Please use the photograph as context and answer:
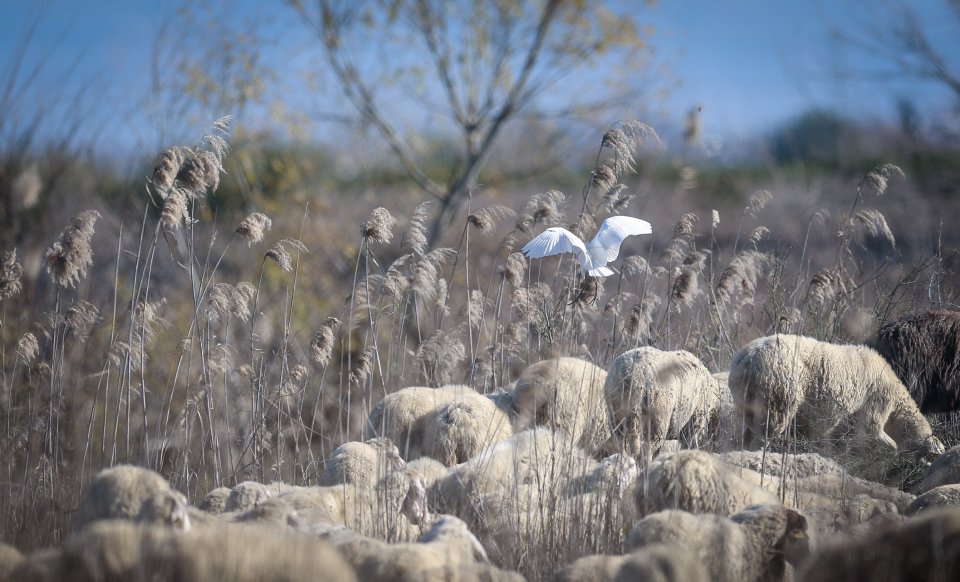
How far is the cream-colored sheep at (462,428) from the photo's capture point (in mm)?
5188

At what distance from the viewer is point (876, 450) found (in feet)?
17.2

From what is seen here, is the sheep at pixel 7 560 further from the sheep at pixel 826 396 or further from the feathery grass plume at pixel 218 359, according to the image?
the sheep at pixel 826 396

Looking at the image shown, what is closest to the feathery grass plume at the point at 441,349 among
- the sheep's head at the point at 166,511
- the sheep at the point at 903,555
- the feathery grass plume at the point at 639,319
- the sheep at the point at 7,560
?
the feathery grass plume at the point at 639,319

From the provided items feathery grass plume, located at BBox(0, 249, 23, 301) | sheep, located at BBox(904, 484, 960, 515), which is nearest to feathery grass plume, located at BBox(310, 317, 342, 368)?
feathery grass plume, located at BBox(0, 249, 23, 301)

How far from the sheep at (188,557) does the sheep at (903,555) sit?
4.23 feet

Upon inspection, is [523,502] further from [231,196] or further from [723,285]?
[231,196]

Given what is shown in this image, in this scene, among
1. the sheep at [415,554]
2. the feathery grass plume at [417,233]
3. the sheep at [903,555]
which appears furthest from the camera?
the feathery grass plume at [417,233]

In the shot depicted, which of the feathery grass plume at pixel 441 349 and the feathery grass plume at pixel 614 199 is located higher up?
the feathery grass plume at pixel 614 199

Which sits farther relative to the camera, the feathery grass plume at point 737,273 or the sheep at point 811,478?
the feathery grass plume at point 737,273

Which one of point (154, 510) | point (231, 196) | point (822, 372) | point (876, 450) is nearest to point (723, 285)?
point (822, 372)

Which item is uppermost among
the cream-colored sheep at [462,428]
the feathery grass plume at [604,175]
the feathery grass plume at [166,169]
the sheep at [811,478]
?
the feathery grass plume at [604,175]

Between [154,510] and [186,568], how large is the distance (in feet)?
2.24

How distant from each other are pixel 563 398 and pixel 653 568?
9.45ft

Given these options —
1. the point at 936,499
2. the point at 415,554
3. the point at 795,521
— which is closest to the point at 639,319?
the point at 936,499
